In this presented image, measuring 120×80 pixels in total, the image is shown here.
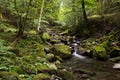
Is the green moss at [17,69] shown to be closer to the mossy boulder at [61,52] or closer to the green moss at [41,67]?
the green moss at [41,67]

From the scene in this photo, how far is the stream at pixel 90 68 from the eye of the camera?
9.27 metres

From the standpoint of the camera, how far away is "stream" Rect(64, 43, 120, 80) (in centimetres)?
927

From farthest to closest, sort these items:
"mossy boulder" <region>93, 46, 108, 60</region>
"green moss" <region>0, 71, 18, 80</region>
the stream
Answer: "mossy boulder" <region>93, 46, 108, 60</region> < the stream < "green moss" <region>0, 71, 18, 80</region>

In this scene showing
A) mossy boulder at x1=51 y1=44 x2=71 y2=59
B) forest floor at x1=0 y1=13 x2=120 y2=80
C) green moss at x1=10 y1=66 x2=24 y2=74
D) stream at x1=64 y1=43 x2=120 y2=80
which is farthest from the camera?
mossy boulder at x1=51 y1=44 x2=71 y2=59

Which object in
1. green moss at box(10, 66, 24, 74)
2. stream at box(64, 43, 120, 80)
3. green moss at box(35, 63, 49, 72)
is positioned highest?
green moss at box(10, 66, 24, 74)

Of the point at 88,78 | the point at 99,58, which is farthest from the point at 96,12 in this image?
the point at 88,78

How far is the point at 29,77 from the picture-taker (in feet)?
23.8

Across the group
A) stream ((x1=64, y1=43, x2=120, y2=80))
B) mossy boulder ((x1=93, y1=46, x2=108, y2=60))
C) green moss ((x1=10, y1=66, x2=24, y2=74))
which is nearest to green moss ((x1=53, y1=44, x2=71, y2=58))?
stream ((x1=64, y1=43, x2=120, y2=80))

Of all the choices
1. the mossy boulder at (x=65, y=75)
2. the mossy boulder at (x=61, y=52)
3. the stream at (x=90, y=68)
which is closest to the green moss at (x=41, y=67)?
the mossy boulder at (x=65, y=75)

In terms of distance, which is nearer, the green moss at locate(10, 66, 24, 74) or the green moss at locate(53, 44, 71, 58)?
the green moss at locate(10, 66, 24, 74)

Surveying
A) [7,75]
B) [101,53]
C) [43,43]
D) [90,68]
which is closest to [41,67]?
[7,75]

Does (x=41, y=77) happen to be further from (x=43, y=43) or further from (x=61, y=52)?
(x=43, y=43)

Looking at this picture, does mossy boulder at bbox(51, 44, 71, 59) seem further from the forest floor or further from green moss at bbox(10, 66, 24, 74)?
green moss at bbox(10, 66, 24, 74)

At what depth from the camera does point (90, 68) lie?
36.4 ft
